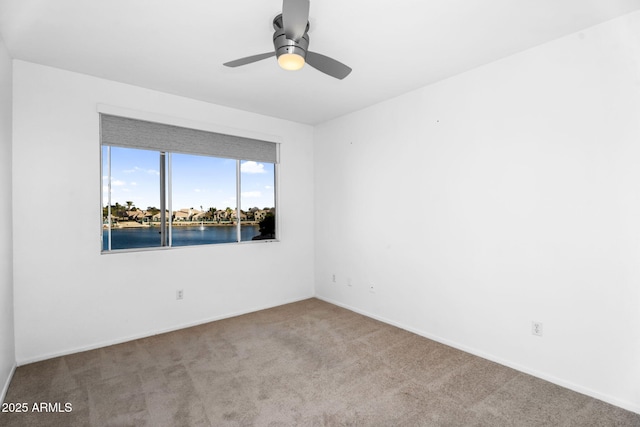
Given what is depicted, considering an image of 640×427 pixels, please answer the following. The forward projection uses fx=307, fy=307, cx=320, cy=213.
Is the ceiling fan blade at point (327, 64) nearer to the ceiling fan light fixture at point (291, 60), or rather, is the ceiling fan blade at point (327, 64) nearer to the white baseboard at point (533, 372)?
the ceiling fan light fixture at point (291, 60)

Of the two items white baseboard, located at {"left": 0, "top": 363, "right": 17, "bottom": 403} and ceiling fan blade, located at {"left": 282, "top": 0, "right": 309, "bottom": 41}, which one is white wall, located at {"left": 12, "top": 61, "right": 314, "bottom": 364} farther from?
ceiling fan blade, located at {"left": 282, "top": 0, "right": 309, "bottom": 41}

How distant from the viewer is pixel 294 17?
1.63 m

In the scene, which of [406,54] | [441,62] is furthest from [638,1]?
[406,54]

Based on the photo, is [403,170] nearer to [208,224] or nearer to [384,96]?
[384,96]

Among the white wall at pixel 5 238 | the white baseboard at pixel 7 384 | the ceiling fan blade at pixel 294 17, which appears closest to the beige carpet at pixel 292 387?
the white baseboard at pixel 7 384

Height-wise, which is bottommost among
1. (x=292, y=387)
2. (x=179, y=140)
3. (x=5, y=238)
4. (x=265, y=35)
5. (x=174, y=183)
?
(x=292, y=387)

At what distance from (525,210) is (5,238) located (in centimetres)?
404

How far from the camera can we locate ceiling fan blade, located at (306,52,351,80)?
2.04m

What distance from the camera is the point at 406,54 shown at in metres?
Answer: 2.54

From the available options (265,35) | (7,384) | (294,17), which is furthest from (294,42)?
(7,384)

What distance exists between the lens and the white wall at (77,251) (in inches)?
104

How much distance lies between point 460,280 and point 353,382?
1.39 meters

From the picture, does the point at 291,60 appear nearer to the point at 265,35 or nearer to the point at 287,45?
the point at 287,45

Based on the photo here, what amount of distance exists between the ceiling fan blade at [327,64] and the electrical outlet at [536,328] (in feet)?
7.95
